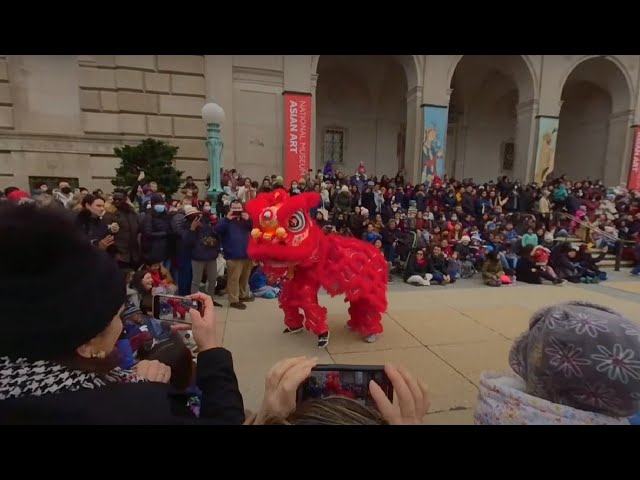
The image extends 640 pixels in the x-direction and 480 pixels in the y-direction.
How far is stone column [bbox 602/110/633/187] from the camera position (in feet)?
58.4

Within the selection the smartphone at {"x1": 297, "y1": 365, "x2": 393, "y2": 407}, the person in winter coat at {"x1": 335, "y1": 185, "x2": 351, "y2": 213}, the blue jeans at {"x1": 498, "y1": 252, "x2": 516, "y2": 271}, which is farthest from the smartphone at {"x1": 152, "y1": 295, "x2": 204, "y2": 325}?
the person in winter coat at {"x1": 335, "y1": 185, "x2": 351, "y2": 213}

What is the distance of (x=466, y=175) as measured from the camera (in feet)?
69.8

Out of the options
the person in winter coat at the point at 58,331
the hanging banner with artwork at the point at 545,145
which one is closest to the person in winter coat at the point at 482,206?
the hanging banner with artwork at the point at 545,145

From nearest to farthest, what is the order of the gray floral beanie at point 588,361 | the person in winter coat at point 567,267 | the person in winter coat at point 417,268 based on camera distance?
1. the gray floral beanie at point 588,361
2. the person in winter coat at point 417,268
3. the person in winter coat at point 567,267

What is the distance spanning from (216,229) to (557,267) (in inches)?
324

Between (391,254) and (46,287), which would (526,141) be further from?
(46,287)

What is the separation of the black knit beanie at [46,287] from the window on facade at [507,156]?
24.0 metres

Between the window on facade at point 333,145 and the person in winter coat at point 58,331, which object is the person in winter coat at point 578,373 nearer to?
the person in winter coat at point 58,331

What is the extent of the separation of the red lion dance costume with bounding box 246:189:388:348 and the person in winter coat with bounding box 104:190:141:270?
7.87 feet

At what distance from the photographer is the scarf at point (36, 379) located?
0.79 m

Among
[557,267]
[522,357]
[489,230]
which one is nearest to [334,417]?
[522,357]

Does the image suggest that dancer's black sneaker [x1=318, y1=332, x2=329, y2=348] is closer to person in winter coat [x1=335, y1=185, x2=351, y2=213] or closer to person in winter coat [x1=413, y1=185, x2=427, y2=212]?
person in winter coat [x1=335, y1=185, x2=351, y2=213]
